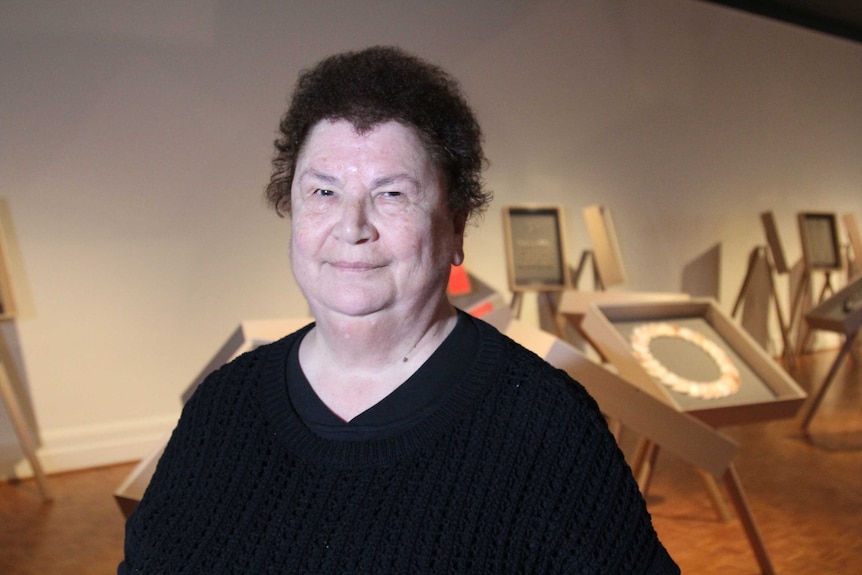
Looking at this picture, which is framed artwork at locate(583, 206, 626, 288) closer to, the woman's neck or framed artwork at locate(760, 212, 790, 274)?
framed artwork at locate(760, 212, 790, 274)

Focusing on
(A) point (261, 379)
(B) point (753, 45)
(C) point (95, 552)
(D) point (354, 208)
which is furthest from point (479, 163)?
(B) point (753, 45)

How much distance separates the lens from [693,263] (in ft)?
23.5

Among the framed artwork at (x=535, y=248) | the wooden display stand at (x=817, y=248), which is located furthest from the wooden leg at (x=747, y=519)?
the wooden display stand at (x=817, y=248)

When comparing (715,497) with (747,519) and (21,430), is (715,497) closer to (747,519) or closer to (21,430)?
(747,519)

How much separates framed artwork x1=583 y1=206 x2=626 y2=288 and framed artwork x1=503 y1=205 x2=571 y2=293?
24cm

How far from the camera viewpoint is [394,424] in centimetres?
119

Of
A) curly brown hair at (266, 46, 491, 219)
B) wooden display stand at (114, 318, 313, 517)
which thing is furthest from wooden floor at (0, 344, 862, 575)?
curly brown hair at (266, 46, 491, 219)

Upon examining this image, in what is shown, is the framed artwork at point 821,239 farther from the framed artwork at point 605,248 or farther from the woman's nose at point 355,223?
the woman's nose at point 355,223

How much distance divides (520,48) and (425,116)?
4889 mm

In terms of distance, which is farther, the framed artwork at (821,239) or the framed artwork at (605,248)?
the framed artwork at (821,239)

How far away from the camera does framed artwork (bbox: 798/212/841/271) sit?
754cm

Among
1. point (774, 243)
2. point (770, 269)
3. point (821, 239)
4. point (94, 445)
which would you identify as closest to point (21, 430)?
point (94, 445)

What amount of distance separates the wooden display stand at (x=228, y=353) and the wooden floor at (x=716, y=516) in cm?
88

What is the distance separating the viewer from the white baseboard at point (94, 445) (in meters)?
4.05
